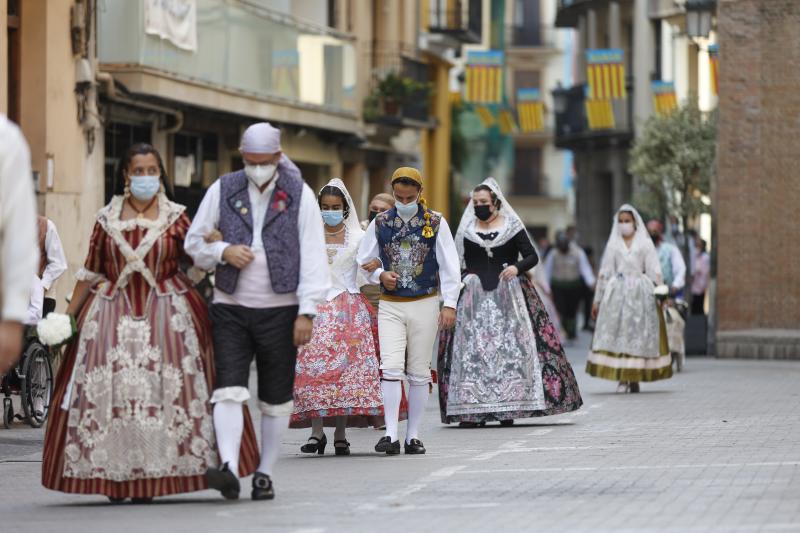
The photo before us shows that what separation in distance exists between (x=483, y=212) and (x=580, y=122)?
40.7 metres

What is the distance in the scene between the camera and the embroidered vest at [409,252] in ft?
45.7

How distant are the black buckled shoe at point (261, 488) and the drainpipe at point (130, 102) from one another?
1441cm

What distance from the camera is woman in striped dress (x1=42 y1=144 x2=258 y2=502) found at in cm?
1027

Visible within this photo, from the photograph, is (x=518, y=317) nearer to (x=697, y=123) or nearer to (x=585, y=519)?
(x=585, y=519)

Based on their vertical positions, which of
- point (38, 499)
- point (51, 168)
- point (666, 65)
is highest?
point (666, 65)

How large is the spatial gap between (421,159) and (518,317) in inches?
1174

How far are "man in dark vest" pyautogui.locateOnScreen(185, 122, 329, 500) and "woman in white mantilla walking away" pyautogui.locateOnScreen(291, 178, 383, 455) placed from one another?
3.13m

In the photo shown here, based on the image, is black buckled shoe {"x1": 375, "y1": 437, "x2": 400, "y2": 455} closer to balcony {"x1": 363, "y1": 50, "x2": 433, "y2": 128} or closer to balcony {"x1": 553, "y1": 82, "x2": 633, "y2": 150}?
balcony {"x1": 363, "y1": 50, "x2": 433, "y2": 128}

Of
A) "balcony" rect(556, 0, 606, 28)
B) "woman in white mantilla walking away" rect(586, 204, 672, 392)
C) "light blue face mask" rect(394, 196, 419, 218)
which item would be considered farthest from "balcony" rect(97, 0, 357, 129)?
"balcony" rect(556, 0, 606, 28)

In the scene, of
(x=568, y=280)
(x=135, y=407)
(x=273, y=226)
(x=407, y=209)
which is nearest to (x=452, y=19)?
(x=568, y=280)

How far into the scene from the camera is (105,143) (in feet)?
85.6

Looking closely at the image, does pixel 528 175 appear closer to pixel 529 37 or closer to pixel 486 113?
pixel 529 37

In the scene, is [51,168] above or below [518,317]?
above

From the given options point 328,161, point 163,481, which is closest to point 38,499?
point 163,481
